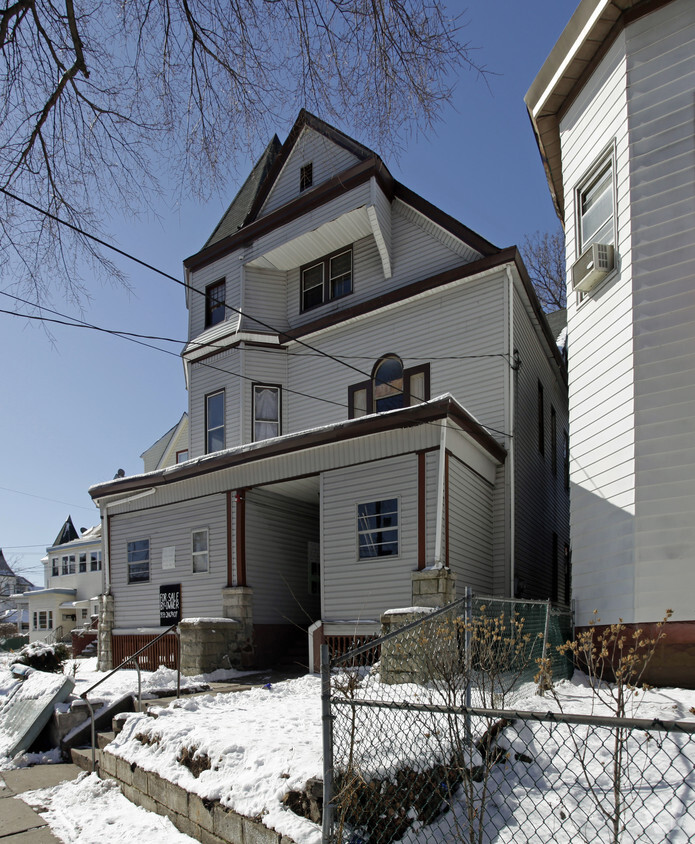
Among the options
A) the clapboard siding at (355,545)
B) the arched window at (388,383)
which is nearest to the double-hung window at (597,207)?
the clapboard siding at (355,545)

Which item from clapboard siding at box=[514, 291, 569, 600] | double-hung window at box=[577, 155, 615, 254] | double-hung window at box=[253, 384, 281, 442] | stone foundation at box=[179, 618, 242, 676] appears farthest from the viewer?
double-hung window at box=[253, 384, 281, 442]

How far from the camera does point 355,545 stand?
12219mm

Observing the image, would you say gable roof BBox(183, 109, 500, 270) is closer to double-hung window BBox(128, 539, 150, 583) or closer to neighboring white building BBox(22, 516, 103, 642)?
double-hung window BBox(128, 539, 150, 583)

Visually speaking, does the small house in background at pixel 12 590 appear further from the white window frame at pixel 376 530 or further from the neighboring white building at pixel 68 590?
the white window frame at pixel 376 530

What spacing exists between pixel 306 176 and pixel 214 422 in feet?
22.4

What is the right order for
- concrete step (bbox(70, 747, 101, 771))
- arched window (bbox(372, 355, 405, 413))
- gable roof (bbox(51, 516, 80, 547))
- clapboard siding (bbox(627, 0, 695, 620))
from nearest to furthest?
clapboard siding (bbox(627, 0, 695, 620)), concrete step (bbox(70, 747, 101, 771)), arched window (bbox(372, 355, 405, 413)), gable roof (bbox(51, 516, 80, 547))

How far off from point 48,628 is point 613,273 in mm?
38811

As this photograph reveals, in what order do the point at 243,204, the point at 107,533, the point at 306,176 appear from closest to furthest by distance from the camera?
the point at 107,533 → the point at 306,176 → the point at 243,204

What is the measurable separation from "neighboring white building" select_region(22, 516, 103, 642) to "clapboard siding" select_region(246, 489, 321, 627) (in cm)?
2484

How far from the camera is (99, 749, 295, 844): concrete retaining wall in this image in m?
4.73

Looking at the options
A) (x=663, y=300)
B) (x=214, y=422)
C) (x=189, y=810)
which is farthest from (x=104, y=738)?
(x=214, y=422)

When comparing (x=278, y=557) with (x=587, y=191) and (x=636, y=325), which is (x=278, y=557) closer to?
(x=636, y=325)

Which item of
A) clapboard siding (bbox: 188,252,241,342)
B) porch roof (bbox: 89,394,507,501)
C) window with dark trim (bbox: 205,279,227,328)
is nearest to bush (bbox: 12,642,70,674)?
porch roof (bbox: 89,394,507,501)

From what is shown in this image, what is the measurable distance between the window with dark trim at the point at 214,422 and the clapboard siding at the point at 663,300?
1199 centimetres
